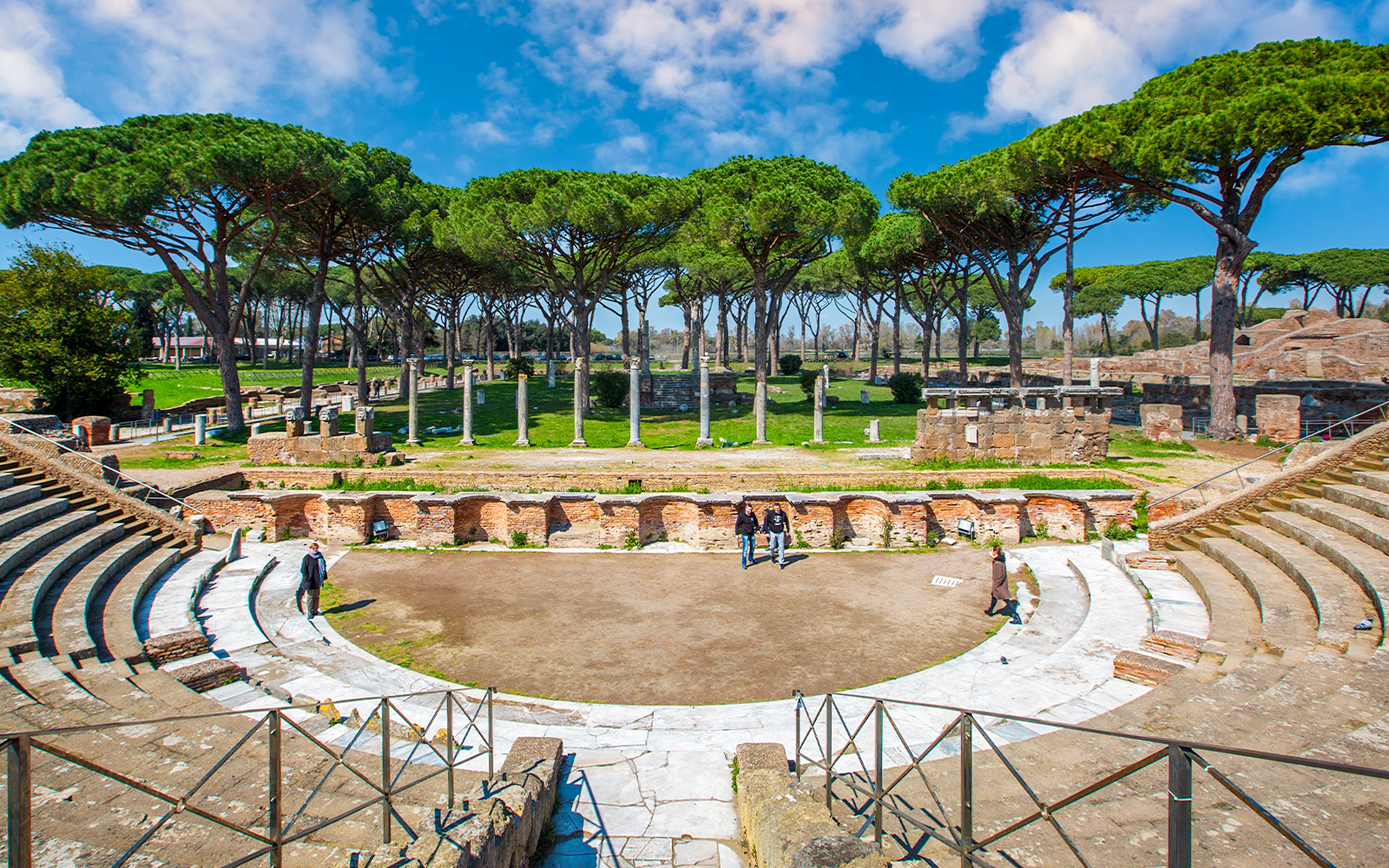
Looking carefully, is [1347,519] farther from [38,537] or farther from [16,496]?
[16,496]

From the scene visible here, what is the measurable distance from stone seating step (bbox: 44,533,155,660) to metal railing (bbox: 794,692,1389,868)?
8213 millimetres

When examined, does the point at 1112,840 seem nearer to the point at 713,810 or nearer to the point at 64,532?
the point at 713,810

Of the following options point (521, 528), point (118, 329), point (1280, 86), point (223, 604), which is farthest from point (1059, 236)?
point (118, 329)

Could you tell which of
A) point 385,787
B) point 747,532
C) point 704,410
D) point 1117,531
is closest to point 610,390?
point 704,410

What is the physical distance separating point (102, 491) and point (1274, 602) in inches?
762

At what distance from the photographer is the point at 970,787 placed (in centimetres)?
379

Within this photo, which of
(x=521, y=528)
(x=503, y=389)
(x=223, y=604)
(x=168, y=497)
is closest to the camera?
(x=223, y=604)

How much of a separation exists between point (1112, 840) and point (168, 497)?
1694 cm

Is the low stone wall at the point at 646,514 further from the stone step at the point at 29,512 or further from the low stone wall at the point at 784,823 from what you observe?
the low stone wall at the point at 784,823

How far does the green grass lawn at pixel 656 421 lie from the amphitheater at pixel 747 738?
1278 cm

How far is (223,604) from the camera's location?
418 inches

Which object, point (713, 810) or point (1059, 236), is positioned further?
point (1059, 236)

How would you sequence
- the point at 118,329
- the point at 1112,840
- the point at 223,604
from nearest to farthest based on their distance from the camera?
the point at 1112,840 → the point at 223,604 → the point at 118,329

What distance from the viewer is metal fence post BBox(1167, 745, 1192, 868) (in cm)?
264
